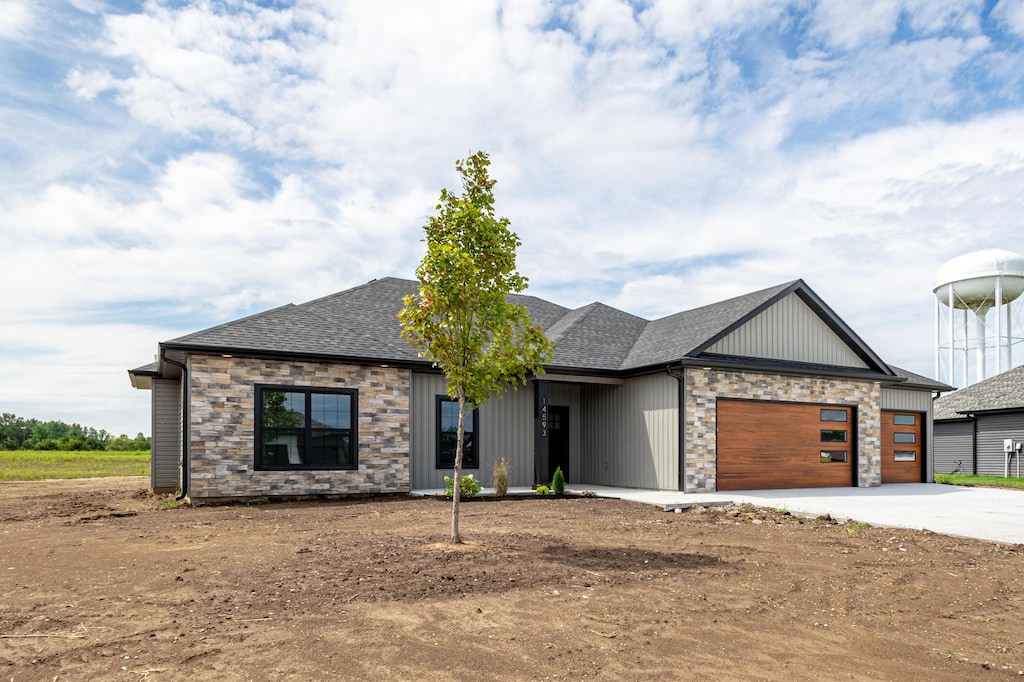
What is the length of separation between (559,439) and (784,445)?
5.59 meters

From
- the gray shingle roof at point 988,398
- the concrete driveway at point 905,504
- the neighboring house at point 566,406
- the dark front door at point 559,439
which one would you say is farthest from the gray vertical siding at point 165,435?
the gray shingle roof at point 988,398

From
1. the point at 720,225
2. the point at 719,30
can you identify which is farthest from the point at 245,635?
the point at 720,225

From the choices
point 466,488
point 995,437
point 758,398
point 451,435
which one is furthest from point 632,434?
point 995,437

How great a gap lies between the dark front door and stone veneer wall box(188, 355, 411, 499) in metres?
4.63

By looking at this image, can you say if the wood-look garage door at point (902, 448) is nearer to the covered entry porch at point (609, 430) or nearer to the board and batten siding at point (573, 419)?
the covered entry porch at point (609, 430)

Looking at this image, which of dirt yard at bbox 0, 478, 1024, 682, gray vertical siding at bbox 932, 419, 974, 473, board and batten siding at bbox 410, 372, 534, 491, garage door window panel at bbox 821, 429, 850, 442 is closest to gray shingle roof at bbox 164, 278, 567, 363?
board and batten siding at bbox 410, 372, 534, 491

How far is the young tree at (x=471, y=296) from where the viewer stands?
27.8ft

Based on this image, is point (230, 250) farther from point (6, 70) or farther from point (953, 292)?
point (953, 292)

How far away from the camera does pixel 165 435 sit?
1784 cm

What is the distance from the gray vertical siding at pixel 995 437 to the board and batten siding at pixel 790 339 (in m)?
11.2

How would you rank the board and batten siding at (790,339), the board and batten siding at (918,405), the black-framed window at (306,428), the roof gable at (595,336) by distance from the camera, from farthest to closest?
the board and batten siding at (918,405) → the roof gable at (595,336) → the board and batten siding at (790,339) → the black-framed window at (306,428)

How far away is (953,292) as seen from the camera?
110 feet

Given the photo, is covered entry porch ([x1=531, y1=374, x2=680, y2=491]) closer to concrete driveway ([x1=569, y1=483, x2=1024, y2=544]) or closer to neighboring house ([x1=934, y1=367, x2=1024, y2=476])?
concrete driveway ([x1=569, y1=483, x2=1024, y2=544])

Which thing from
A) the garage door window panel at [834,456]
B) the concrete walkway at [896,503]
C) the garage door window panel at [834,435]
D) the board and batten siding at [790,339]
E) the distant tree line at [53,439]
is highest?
the board and batten siding at [790,339]
